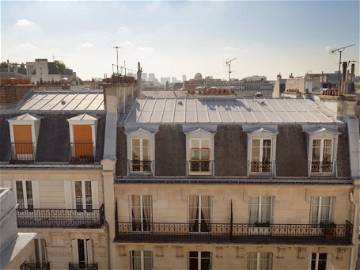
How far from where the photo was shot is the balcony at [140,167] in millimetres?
15070

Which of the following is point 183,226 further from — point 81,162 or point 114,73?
point 114,73

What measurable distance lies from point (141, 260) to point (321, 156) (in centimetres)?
993

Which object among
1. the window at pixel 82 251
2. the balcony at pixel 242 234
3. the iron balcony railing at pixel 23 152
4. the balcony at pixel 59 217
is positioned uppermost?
the iron balcony railing at pixel 23 152

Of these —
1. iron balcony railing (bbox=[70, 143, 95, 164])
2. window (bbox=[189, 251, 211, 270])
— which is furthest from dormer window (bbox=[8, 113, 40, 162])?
window (bbox=[189, 251, 211, 270])

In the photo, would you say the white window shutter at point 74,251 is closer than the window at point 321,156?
No

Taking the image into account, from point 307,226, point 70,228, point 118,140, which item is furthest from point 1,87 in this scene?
point 307,226

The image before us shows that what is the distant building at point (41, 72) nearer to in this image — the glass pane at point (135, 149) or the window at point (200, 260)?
the glass pane at point (135, 149)

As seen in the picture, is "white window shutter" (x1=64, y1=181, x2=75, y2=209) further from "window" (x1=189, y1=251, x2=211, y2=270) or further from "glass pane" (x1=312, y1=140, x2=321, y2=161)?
"glass pane" (x1=312, y1=140, x2=321, y2=161)

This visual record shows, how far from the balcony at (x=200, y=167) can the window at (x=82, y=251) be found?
6.08 m

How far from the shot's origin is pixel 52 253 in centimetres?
A: 1548

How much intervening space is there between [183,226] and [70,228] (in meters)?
5.20

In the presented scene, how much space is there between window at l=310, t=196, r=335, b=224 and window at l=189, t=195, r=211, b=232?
192 inches

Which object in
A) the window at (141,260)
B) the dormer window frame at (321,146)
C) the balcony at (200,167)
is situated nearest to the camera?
the dormer window frame at (321,146)

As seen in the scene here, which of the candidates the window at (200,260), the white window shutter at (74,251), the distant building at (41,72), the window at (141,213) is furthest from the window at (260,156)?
the distant building at (41,72)
